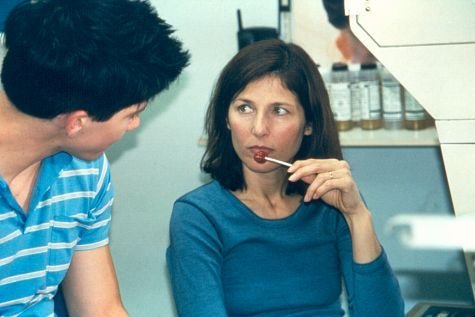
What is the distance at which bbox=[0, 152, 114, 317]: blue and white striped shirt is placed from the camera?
143 cm

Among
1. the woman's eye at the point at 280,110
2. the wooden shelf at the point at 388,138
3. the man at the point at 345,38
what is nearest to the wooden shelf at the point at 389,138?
the wooden shelf at the point at 388,138

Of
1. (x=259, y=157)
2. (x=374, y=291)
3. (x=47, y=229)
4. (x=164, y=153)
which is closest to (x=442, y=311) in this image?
(x=374, y=291)

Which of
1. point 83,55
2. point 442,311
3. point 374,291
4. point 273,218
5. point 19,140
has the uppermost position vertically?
point 83,55

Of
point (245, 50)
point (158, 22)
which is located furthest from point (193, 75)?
point (158, 22)

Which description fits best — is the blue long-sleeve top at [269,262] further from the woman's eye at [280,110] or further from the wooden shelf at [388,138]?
the wooden shelf at [388,138]

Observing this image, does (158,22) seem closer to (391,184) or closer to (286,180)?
(286,180)

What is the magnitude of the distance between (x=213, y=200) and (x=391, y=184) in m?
0.99

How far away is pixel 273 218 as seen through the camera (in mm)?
1730

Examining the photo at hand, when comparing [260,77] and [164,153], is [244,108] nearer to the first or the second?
[260,77]

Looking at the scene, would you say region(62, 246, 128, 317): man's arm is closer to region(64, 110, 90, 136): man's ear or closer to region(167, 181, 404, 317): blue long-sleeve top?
region(167, 181, 404, 317): blue long-sleeve top

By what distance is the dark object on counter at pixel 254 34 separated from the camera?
239 cm

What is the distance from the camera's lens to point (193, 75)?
2.59 metres

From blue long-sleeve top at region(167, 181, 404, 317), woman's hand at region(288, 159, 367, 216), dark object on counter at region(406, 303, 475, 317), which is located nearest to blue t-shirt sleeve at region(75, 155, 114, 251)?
blue long-sleeve top at region(167, 181, 404, 317)

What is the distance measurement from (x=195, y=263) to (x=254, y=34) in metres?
0.98
